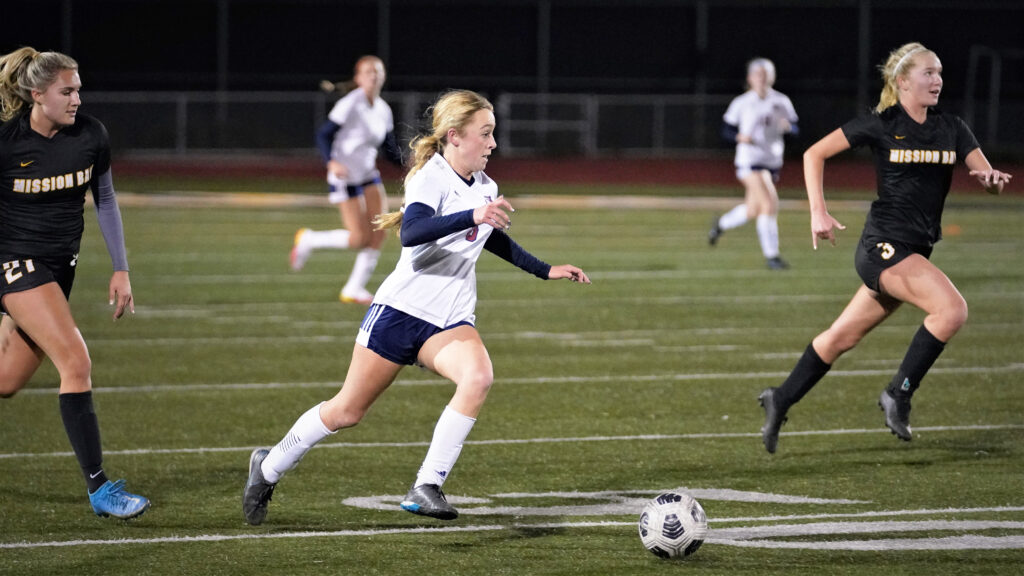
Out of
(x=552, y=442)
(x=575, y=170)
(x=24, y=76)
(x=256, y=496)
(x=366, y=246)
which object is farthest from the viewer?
(x=575, y=170)

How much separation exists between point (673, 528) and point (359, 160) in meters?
9.46

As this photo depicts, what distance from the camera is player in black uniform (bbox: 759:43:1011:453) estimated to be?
307 inches

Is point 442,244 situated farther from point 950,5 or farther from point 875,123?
point 950,5

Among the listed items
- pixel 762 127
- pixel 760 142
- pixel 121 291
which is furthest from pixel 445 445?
pixel 762 127

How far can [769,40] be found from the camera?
43969 mm

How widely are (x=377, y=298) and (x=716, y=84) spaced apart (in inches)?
1479

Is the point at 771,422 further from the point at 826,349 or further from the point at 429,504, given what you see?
the point at 429,504

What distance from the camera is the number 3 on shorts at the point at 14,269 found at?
6.53m

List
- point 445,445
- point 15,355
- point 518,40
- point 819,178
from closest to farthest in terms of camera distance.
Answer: point 445,445 → point 15,355 → point 819,178 → point 518,40

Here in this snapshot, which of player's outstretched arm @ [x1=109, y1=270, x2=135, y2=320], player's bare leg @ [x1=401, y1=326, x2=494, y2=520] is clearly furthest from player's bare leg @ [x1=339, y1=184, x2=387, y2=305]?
player's bare leg @ [x1=401, y1=326, x2=494, y2=520]

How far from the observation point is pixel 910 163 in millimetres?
7895

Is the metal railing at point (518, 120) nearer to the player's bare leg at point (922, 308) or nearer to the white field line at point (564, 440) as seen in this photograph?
the white field line at point (564, 440)

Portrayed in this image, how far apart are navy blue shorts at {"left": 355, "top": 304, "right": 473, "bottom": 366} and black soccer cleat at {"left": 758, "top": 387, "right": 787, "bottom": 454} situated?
2.33m

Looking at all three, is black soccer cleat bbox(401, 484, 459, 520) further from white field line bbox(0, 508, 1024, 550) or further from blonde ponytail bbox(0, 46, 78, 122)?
blonde ponytail bbox(0, 46, 78, 122)
